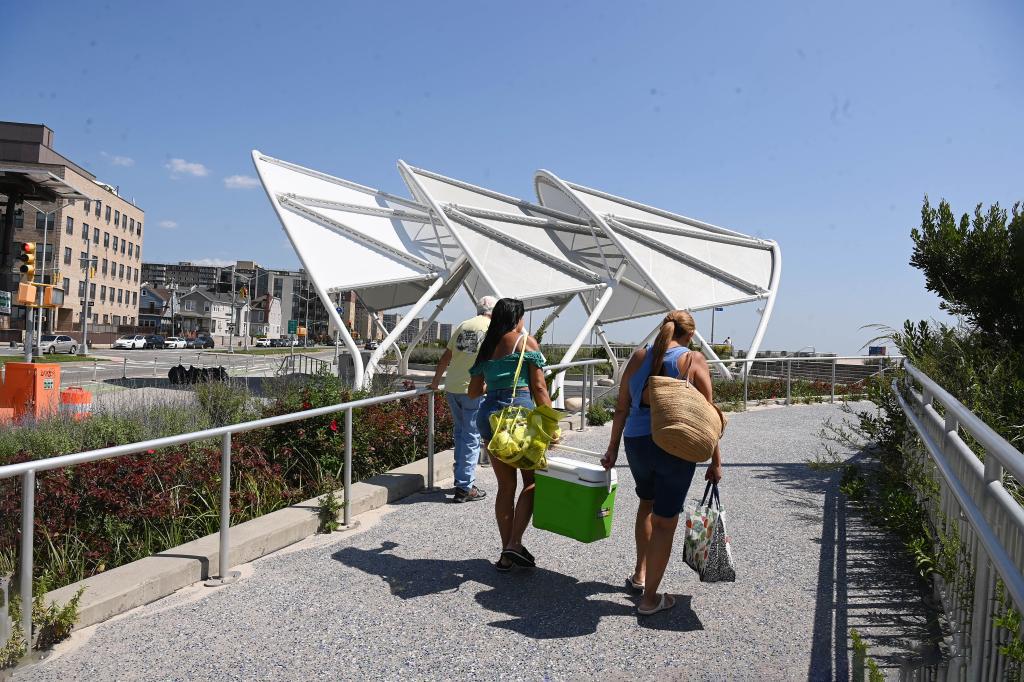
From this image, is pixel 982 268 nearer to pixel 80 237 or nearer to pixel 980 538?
pixel 980 538

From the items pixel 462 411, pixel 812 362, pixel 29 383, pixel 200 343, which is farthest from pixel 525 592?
pixel 200 343

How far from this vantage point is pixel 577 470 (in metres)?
4.63

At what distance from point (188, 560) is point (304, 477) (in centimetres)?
234

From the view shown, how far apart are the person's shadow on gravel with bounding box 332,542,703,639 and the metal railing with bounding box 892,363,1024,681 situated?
1332mm

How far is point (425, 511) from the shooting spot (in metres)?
6.61

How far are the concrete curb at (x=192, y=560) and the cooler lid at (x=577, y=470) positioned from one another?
2.17m

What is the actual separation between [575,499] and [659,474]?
641mm

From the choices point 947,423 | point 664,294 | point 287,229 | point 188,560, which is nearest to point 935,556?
point 947,423

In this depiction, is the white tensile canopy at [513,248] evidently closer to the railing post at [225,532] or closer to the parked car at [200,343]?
the railing post at [225,532]

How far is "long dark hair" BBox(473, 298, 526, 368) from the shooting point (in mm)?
5086

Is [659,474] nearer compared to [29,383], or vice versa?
[659,474]

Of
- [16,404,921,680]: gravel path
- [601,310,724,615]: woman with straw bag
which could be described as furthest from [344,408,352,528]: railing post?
[601,310,724,615]: woman with straw bag

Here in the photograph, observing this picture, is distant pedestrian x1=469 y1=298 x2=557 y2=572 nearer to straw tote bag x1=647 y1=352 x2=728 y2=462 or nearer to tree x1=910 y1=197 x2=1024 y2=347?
straw tote bag x1=647 y1=352 x2=728 y2=462

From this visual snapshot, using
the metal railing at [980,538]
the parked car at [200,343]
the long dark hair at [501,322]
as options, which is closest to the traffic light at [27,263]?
the long dark hair at [501,322]
